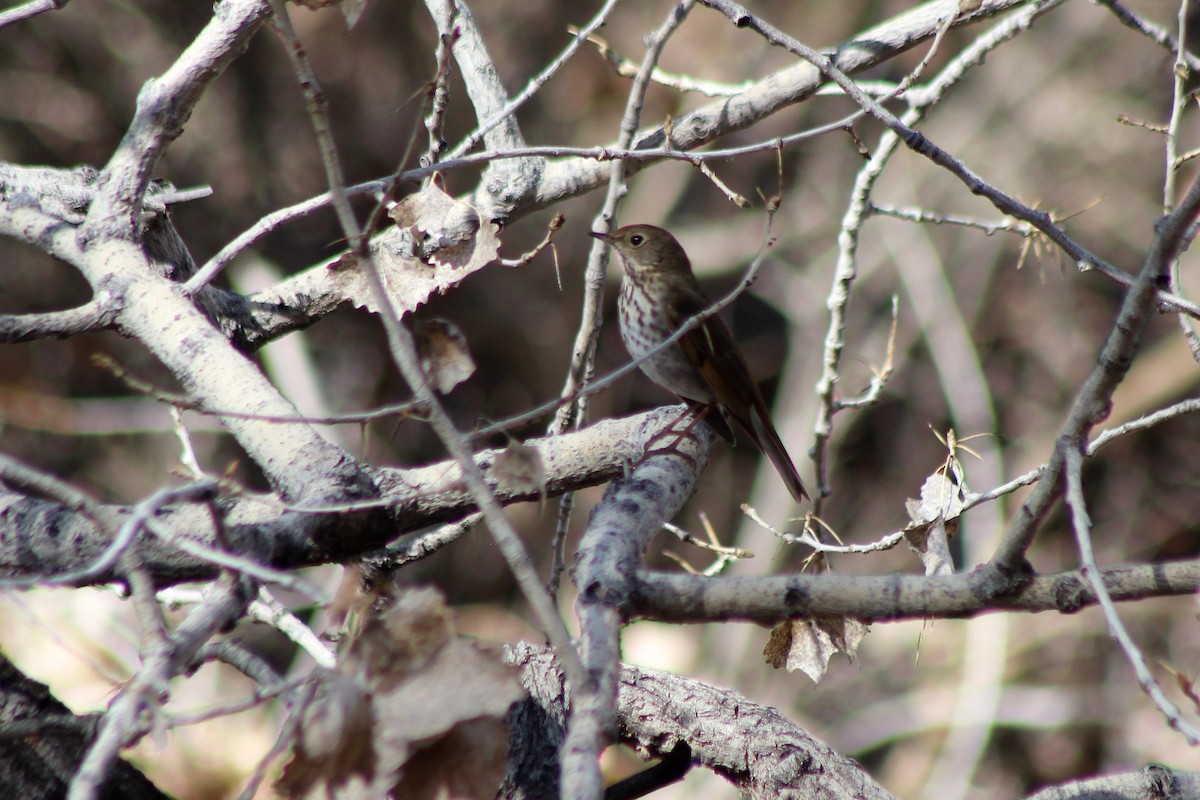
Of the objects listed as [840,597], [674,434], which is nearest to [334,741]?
[840,597]

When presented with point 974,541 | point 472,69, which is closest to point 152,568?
point 472,69

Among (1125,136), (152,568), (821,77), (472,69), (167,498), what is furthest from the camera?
(1125,136)

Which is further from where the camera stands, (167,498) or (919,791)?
(919,791)

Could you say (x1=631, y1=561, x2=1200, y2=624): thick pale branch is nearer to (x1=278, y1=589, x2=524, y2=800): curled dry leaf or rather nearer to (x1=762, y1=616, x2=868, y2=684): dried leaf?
(x1=278, y1=589, x2=524, y2=800): curled dry leaf

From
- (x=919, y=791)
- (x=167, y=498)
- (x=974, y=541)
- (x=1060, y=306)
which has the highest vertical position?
(x=167, y=498)

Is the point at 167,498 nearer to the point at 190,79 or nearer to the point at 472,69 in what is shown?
the point at 190,79

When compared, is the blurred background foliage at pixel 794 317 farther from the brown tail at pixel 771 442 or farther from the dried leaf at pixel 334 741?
the dried leaf at pixel 334 741

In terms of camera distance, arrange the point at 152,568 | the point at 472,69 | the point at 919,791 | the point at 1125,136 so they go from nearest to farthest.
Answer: the point at 152,568, the point at 472,69, the point at 919,791, the point at 1125,136

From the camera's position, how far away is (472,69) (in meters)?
3.25

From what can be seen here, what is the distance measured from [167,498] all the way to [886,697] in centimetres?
793

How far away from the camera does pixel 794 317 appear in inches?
341

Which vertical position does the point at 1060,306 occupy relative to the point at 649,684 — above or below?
below

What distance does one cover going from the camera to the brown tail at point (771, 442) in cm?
404

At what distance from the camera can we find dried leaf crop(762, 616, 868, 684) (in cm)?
248
